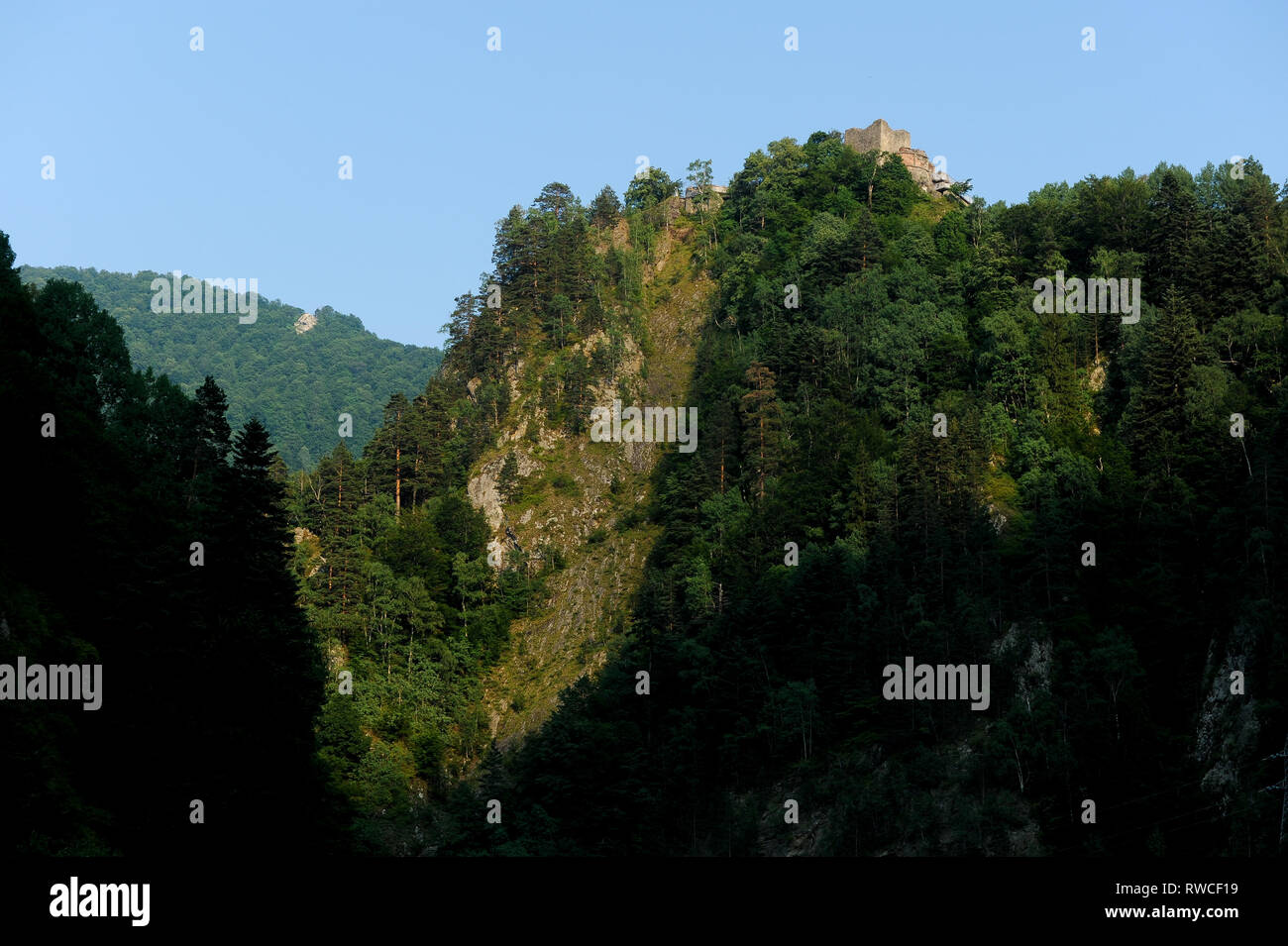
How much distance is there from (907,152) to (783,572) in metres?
74.0

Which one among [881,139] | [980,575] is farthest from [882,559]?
[881,139]

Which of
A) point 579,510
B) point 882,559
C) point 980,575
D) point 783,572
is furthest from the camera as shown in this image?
point 579,510

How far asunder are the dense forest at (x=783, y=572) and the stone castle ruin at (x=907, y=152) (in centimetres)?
1963

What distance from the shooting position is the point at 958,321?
104m

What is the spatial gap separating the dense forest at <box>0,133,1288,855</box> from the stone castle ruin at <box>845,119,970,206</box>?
19.6 metres

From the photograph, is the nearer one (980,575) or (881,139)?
(980,575)

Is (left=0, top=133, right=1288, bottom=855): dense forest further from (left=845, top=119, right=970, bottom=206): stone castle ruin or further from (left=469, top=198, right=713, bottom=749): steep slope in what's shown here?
(left=845, top=119, right=970, bottom=206): stone castle ruin

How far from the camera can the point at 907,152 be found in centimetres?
14575

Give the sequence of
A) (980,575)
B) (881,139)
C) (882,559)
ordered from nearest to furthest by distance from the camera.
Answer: (980,575) → (882,559) → (881,139)

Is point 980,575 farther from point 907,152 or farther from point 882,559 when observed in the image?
point 907,152

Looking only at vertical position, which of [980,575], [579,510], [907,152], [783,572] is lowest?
[980,575]

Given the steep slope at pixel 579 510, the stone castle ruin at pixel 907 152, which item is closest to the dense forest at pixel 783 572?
the steep slope at pixel 579 510

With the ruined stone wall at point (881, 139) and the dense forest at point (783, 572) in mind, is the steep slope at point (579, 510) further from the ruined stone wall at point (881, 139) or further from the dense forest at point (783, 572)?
the ruined stone wall at point (881, 139)
